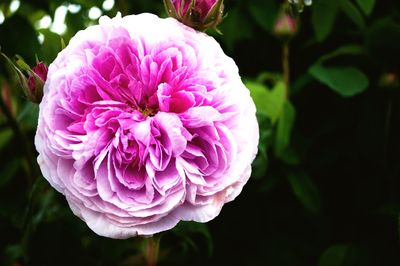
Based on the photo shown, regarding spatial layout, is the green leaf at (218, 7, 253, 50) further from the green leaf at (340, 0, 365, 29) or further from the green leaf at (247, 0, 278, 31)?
the green leaf at (340, 0, 365, 29)

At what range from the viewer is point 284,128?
0.85m

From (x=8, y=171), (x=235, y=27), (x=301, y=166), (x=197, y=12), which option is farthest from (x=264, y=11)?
(x=8, y=171)

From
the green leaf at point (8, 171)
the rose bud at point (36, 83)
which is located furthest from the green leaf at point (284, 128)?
the green leaf at point (8, 171)

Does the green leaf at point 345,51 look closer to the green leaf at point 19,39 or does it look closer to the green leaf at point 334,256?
the green leaf at point 334,256

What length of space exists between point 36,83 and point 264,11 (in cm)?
51

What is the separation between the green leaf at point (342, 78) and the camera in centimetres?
86

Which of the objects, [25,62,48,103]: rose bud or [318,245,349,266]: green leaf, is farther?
[318,245,349,266]: green leaf

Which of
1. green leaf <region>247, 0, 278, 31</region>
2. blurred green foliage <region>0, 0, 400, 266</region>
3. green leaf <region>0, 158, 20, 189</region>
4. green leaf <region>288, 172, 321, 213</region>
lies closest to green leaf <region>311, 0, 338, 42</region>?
blurred green foliage <region>0, 0, 400, 266</region>

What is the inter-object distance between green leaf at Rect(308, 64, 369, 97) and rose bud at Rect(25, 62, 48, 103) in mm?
461

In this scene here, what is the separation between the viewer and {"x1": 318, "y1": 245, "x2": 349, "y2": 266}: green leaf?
0.83 m

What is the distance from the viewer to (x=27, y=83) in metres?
0.58

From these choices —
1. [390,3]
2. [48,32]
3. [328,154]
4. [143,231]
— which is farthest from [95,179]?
[390,3]

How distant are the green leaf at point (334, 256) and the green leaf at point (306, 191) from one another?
0.07 metres

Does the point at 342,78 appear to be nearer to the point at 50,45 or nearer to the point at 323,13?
the point at 323,13
